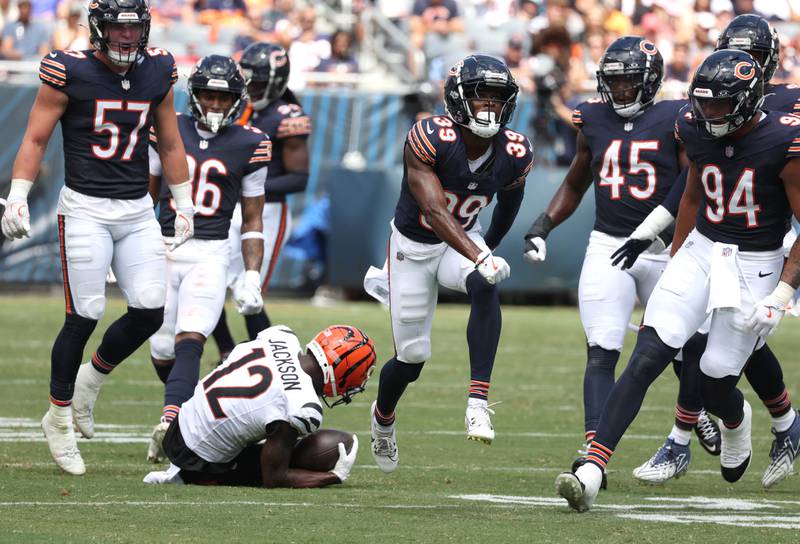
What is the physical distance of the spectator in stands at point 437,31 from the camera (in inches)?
674

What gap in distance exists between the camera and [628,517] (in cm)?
491

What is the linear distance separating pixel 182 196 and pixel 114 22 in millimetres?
880

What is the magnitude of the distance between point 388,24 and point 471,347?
1163cm

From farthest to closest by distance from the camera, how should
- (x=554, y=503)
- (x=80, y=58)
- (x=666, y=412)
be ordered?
(x=666, y=412), (x=80, y=58), (x=554, y=503)

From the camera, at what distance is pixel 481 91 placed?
5.67 meters

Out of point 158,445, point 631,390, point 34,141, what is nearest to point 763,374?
point 631,390

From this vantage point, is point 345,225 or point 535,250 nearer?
point 535,250

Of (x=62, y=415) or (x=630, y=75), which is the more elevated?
(x=630, y=75)

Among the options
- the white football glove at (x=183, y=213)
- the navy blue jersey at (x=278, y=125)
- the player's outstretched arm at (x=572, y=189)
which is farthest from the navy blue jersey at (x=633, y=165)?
the navy blue jersey at (x=278, y=125)

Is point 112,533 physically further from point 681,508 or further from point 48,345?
point 48,345

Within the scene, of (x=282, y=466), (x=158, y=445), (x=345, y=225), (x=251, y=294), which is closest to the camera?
(x=282, y=466)

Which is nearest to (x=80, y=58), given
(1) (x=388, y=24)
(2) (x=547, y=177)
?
(2) (x=547, y=177)

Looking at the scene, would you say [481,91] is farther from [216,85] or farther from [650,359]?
[216,85]

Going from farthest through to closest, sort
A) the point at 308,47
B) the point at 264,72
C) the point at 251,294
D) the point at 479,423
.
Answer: the point at 308,47 < the point at 264,72 < the point at 251,294 < the point at 479,423
